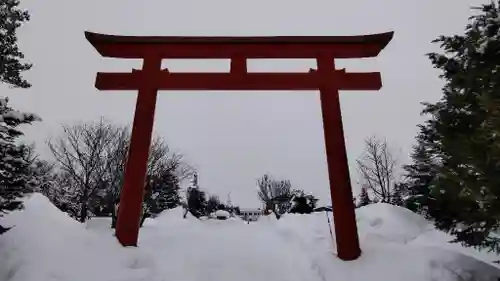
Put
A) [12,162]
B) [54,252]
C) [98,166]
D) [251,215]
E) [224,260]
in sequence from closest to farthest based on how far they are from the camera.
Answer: [54,252]
[12,162]
[224,260]
[98,166]
[251,215]

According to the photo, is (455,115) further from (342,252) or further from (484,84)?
(342,252)

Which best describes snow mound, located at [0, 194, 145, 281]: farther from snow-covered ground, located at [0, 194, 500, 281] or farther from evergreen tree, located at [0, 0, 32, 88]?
evergreen tree, located at [0, 0, 32, 88]

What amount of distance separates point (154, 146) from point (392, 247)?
21.6 metres

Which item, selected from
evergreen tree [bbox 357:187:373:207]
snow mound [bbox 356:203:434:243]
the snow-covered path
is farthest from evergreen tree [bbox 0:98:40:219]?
evergreen tree [bbox 357:187:373:207]

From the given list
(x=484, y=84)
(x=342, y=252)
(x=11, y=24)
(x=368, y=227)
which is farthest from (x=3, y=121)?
(x=368, y=227)

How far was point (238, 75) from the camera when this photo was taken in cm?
821

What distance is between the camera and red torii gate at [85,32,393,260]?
7816 mm

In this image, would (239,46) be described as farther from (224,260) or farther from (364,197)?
(364,197)

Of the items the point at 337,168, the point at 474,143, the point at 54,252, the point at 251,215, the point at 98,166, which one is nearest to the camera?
the point at 474,143

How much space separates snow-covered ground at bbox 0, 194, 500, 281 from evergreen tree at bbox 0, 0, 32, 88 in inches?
111

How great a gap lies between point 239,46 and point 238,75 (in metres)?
0.71

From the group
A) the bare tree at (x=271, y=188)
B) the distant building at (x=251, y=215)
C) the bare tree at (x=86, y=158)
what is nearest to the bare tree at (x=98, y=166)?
the bare tree at (x=86, y=158)

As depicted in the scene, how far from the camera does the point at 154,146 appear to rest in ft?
87.0

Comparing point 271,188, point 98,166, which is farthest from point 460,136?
point 271,188
